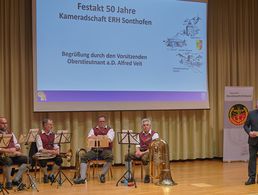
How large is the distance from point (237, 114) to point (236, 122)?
0.20m

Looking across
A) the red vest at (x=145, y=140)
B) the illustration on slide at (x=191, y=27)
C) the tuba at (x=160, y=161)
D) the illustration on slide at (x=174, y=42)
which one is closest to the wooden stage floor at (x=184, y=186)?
the tuba at (x=160, y=161)

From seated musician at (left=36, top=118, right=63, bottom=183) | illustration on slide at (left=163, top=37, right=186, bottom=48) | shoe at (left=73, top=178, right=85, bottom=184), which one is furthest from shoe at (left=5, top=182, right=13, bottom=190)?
illustration on slide at (left=163, top=37, right=186, bottom=48)

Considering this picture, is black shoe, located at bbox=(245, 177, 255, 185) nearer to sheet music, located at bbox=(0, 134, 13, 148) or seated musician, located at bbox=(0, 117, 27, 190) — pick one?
seated musician, located at bbox=(0, 117, 27, 190)

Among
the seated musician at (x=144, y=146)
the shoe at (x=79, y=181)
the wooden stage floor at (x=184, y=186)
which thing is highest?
the seated musician at (x=144, y=146)

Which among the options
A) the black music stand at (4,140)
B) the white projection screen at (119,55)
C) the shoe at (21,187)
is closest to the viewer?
the black music stand at (4,140)

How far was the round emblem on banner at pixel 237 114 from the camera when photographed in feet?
35.3

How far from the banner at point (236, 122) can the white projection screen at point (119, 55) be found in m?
0.56

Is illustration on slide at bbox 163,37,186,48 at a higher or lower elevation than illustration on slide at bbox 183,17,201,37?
lower

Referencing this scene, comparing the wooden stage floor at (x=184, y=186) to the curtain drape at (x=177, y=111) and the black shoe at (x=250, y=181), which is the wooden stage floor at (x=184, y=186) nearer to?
the black shoe at (x=250, y=181)

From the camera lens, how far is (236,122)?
10766 millimetres

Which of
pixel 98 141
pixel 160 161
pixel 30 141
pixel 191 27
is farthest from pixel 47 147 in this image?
pixel 191 27

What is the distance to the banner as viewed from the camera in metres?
10.6

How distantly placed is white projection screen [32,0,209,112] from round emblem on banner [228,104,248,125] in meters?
0.60

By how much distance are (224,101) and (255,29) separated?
2.22m
